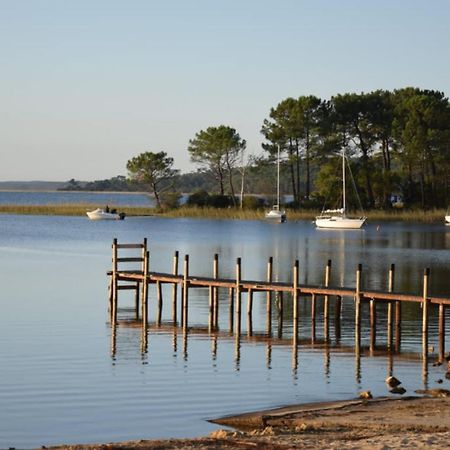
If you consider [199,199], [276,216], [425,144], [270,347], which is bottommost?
[270,347]

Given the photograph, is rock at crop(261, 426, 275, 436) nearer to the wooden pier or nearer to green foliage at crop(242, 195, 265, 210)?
the wooden pier

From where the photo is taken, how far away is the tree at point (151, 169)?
413 ft

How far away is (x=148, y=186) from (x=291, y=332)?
97.3 metres

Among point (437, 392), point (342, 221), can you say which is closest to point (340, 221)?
point (342, 221)

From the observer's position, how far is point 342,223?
9538 centimetres

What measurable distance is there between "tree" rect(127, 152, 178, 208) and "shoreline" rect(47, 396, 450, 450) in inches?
4132

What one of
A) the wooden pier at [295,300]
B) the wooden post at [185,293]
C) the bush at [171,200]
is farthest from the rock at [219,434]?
the bush at [171,200]

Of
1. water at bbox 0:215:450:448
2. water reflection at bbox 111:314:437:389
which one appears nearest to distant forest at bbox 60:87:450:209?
water at bbox 0:215:450:448

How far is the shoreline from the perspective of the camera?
16234 mm

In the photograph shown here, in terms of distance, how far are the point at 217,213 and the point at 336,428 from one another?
96083 millimetres

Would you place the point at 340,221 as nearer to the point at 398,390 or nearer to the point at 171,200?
the point at 171,200

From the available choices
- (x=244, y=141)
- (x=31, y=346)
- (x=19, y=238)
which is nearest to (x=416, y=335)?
(x=31, y=346)

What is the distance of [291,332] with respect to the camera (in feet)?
107

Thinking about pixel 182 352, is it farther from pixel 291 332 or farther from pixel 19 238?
pixel 19 238
